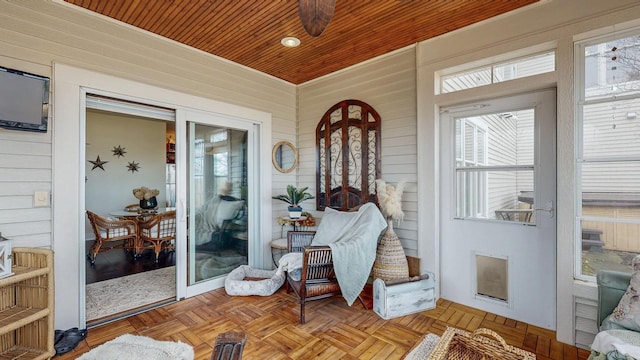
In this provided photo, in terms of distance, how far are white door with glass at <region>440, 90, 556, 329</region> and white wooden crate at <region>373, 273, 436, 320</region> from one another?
331mm

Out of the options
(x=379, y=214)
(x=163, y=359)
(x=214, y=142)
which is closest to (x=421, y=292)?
(x=379, y=214)

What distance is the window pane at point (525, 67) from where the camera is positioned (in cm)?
237

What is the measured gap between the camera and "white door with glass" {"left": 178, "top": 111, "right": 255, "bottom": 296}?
122 inches

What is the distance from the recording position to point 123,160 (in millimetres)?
6043

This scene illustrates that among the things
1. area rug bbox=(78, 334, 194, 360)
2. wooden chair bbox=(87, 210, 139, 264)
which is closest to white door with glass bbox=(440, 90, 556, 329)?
area rug bbox=(78, 334, 194, 360)

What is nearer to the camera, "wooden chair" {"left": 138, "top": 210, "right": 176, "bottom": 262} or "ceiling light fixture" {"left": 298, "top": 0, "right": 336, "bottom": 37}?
"ceiling light fixture" {"left": 298, "top": 0, "right": 336, "bottom": 37}

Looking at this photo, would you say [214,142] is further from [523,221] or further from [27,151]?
[523,221]

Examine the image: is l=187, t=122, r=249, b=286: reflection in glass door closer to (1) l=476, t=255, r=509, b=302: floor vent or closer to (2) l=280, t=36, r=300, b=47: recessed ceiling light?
(2) l=280, t=36, r=300, b=47: recessed ceiling light

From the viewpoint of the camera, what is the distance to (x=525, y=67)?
2.47m

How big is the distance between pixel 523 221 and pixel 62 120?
13.1ft

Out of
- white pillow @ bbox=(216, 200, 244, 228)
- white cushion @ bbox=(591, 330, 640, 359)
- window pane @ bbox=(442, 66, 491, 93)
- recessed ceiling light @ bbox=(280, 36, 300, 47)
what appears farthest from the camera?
white pillow @ bbox=(216, 200, 244, 228)

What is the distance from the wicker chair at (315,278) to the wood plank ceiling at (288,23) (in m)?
2.06

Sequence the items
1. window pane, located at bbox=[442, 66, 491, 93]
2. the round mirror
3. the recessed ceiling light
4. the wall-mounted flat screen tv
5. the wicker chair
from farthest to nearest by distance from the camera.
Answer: the round mirror → the recessed ceiling light → window pane, located at bbox=[442, 66, 491, 93] → the wicker chair → the wall-mounted flat screen tv

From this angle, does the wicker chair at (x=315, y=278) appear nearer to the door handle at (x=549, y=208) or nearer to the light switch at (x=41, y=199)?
the door handle at (x=549, y=208)
